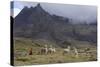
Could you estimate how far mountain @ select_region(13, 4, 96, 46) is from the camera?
Answer: 2.17 metres

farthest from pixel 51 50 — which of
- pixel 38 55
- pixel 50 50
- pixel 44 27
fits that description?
pixel 44 27

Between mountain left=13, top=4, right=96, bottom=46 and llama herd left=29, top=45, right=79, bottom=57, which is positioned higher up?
mountain left=13, top=4, right=96, bottom=46

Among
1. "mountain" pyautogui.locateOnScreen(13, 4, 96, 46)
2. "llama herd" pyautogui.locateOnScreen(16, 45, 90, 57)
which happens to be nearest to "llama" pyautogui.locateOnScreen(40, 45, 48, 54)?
"llama herd" pyautogui.locateOnScreen(16, 45, 90, 57)

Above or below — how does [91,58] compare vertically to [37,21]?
below

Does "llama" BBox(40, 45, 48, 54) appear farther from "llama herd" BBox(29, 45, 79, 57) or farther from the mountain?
the mountain

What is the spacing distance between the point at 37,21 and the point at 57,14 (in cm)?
26

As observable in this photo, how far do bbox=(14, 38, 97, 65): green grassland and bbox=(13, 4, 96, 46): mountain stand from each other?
64 millimetres

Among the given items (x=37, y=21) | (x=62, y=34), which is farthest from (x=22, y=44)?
(x=62, y=34)

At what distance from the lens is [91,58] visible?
2.47 m

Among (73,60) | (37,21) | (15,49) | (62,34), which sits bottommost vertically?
(73,60)

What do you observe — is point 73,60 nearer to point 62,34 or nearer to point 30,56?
point 62,34
